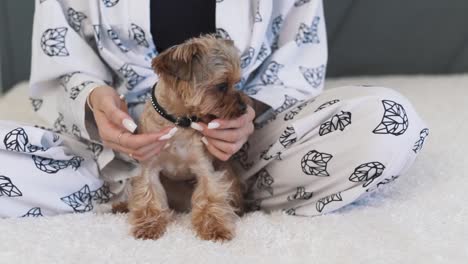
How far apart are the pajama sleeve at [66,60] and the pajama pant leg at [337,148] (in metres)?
0.55

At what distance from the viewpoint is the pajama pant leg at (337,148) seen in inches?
60.7

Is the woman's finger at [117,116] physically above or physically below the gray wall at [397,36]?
above

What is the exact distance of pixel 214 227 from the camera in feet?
4.99

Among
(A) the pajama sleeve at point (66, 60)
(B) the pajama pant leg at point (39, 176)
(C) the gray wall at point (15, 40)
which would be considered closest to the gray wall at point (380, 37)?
(C) the gray wall at point (15, 40)

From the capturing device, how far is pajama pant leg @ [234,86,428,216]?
5.06 ft

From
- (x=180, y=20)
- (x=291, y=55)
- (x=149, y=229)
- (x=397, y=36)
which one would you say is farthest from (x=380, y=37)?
(x=149, y=229)

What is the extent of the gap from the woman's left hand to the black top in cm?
39

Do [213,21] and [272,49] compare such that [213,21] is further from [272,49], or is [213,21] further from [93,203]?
[93,203]

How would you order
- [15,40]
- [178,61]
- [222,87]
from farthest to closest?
[15,40] < [222,87] < [178,61]

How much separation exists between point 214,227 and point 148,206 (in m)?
0.21

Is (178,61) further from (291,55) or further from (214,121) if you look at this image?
(291,55)

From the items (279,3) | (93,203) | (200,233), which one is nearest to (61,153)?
(93,203)

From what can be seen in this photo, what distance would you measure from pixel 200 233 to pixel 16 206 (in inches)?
19.6

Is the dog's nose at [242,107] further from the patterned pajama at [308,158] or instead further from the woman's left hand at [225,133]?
the patterned pajama at [308,158]
